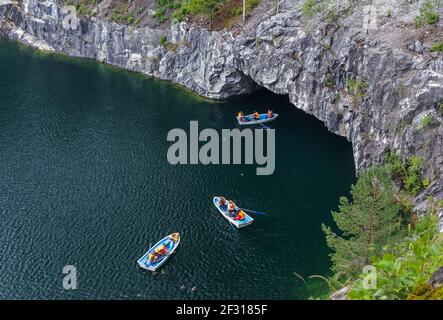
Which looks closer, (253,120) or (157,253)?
(157,253)

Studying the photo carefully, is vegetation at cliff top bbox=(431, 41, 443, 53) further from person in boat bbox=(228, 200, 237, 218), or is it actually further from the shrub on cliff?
the shrub on cliff

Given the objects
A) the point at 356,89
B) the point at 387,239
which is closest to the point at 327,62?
the point at 356,89

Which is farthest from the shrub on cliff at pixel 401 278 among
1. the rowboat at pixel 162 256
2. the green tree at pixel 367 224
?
the rowboat at pixel 162 256

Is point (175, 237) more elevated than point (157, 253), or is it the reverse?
point (175, 237)

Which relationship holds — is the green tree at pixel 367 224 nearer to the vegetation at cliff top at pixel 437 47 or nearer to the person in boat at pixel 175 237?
the person in boat at pixel 175 237

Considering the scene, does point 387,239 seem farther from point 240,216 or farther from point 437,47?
point 437,47
